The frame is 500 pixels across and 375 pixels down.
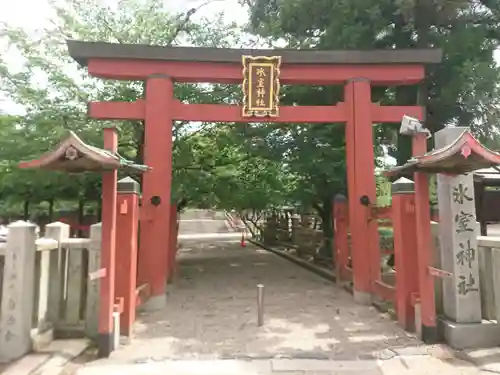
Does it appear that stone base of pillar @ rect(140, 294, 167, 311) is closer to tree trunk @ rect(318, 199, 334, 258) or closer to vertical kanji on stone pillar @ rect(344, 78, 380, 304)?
vertical kanji on stone pillar @ rect(344, 78, 380, 304)

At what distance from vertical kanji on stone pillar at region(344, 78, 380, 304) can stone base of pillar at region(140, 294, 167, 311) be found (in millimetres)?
3805

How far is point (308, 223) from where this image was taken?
18953 millimetres

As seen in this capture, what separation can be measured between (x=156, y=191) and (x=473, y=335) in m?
5.93

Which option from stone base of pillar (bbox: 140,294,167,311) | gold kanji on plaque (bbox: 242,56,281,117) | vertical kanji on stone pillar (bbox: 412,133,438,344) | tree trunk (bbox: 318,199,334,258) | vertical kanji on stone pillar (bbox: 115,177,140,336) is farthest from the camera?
tree trunk (bbox: 318,199,334,258)

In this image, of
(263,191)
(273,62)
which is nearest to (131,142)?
(263,191)

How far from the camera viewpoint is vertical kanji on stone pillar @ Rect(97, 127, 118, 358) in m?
5.45

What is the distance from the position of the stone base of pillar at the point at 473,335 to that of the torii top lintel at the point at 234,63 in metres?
5.67

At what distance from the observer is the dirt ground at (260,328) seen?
5.61m

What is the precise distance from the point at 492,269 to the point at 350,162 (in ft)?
13.3

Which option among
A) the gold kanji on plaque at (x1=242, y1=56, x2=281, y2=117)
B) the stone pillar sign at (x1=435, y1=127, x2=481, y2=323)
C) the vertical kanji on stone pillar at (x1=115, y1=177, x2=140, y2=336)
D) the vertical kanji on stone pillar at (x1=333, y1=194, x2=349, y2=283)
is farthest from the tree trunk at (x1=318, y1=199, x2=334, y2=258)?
the vertical kanji on stone pillar at (x1=115, y1=177, x2=140, y2=336)

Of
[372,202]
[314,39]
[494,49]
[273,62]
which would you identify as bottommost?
[372,202]

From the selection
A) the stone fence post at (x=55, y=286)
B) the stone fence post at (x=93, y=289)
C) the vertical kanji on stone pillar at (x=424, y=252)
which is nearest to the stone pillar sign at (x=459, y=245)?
the vertical kanji on stone pillar at (x=424, y=252)

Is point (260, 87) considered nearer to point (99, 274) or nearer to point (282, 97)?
point (282, 97)

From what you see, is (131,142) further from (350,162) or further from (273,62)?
(350,162)
